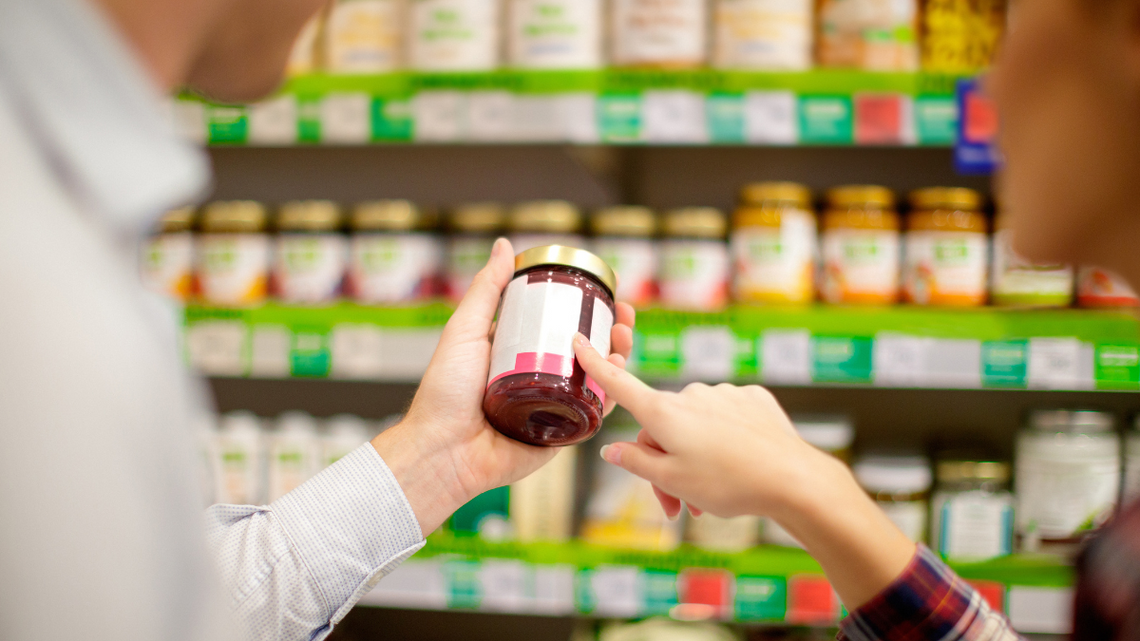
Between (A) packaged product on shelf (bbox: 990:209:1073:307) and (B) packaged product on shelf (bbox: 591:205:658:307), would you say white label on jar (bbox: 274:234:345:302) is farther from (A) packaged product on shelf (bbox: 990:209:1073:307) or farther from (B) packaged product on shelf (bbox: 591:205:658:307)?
(A) packaged product on shelf (bbox: 990:209:1073:307)

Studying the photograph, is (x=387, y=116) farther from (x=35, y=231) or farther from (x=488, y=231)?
(x=35, y=231)

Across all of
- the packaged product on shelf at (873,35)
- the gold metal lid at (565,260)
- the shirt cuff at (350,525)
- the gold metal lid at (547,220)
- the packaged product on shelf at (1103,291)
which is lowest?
the shirt cuff at (350,525)

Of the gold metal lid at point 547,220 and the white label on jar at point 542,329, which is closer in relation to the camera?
the white label on jar at point 542,329

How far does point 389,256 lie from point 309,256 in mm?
169

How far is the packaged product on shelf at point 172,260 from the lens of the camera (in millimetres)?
1534

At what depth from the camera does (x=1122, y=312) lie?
128 centimetres

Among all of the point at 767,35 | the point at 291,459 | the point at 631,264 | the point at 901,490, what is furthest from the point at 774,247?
the point at 291,459

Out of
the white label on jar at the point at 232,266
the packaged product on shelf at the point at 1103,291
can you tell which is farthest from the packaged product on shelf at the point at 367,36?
the packaged product on shelf at the point at 1103,291

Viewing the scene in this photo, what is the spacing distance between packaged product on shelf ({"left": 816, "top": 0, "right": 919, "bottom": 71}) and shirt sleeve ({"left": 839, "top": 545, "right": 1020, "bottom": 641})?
883 millimetres

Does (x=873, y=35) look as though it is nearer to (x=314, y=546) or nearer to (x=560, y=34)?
(x=560, y=34)

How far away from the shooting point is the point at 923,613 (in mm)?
775

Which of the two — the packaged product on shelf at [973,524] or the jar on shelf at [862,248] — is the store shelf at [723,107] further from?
the packaged product on shelf at [973,524]

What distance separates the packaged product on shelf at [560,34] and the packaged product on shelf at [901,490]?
0.92m

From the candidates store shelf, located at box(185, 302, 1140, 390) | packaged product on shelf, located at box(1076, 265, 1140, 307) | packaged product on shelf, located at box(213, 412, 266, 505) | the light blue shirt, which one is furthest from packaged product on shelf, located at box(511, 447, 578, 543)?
the light blue shirt
